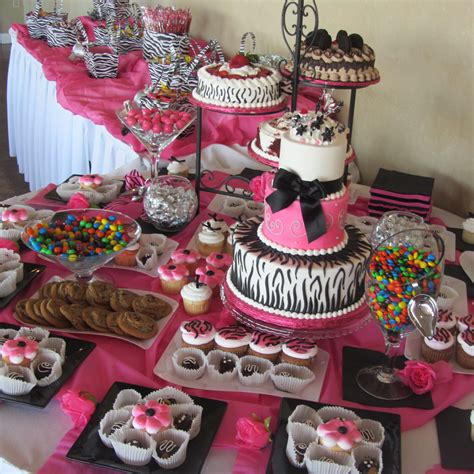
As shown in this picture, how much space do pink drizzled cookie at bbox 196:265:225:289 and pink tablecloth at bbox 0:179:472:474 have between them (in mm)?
66

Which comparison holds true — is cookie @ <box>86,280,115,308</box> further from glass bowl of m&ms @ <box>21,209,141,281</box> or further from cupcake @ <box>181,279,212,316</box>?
cupcake @ <box>181,279,212,316</box>

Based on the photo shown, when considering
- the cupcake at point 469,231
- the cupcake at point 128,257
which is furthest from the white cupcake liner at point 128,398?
the cupcake at point 469,231

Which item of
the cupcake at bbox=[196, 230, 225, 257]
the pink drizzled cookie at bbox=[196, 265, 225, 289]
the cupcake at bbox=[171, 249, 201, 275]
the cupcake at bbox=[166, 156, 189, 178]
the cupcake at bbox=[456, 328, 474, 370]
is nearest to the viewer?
the cupcake at bbox=[456, 328, 474, 370]

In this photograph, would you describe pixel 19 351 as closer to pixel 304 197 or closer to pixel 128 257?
pixel 128 257

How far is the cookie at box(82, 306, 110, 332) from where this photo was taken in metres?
1.34

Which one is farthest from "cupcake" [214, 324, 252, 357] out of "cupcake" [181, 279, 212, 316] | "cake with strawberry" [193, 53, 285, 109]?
"cake with strawberry" [193, 53, 285, 109]

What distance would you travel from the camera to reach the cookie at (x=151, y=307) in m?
1.40

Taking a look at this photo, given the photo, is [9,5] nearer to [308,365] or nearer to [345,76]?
[345,76]

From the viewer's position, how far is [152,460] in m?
1.01

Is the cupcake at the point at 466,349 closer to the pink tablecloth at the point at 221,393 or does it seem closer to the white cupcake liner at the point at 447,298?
the pink tablecloth at the point at 221,393

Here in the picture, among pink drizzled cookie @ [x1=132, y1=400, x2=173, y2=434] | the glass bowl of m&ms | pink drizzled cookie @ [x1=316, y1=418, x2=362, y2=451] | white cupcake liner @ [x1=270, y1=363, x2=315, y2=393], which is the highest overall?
the glass bowl of m&ms

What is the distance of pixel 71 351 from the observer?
4.15 ft

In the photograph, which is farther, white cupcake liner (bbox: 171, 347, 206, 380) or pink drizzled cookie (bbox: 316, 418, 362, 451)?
white cupcake liner (bbox: 171, 347, 206, 380)

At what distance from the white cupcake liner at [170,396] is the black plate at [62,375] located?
186 mm
